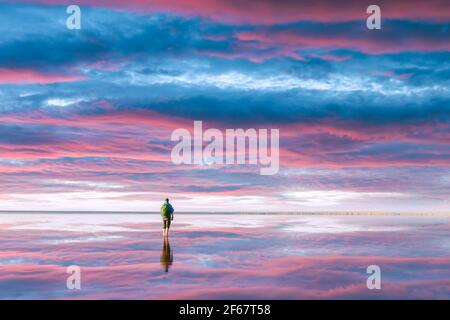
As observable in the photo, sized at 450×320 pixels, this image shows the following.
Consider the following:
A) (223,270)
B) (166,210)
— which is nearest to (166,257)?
(223,270)

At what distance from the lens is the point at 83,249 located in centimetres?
1889

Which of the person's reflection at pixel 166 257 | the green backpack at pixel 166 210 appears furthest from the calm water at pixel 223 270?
the green backpack at pixel 166 210
